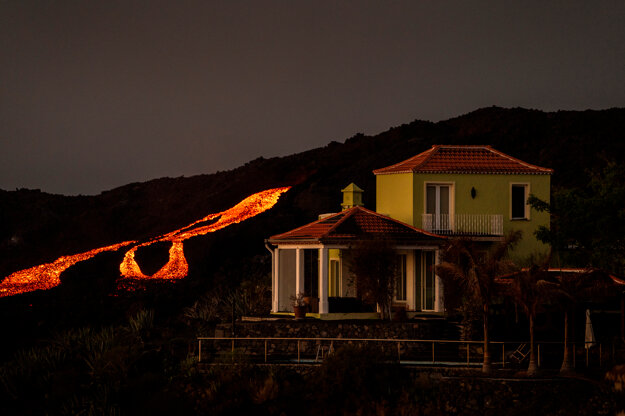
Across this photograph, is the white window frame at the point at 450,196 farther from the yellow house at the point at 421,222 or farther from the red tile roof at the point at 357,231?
the red tile roof at the point at 357,231

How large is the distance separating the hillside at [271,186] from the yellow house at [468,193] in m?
24.6

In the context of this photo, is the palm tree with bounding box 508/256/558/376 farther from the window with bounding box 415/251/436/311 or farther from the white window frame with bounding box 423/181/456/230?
the white window frame with bounding box 423/181/456/230

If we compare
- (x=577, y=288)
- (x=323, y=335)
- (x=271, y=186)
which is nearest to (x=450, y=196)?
(x=323, y=335)

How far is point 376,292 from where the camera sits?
3072cm

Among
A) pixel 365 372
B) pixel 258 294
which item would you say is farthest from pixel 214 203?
pixel 365 372

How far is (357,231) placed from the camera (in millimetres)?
32156

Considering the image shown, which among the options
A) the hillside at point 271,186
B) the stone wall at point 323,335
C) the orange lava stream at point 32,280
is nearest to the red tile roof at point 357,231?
the stone wall at point 323,335

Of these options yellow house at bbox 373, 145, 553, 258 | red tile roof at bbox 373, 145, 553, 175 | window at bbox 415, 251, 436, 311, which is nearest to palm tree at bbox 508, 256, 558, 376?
window at bbox 415, 251, 436, 311

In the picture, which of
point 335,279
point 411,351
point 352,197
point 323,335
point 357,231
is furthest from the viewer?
point 352,197

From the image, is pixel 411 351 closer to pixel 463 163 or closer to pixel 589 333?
pixel 589 333

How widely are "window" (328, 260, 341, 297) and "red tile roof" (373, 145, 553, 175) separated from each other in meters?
3.84

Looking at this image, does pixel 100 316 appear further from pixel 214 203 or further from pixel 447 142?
pixel 447 142

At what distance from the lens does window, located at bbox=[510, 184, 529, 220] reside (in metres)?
36.5

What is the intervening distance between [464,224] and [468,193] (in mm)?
1183
